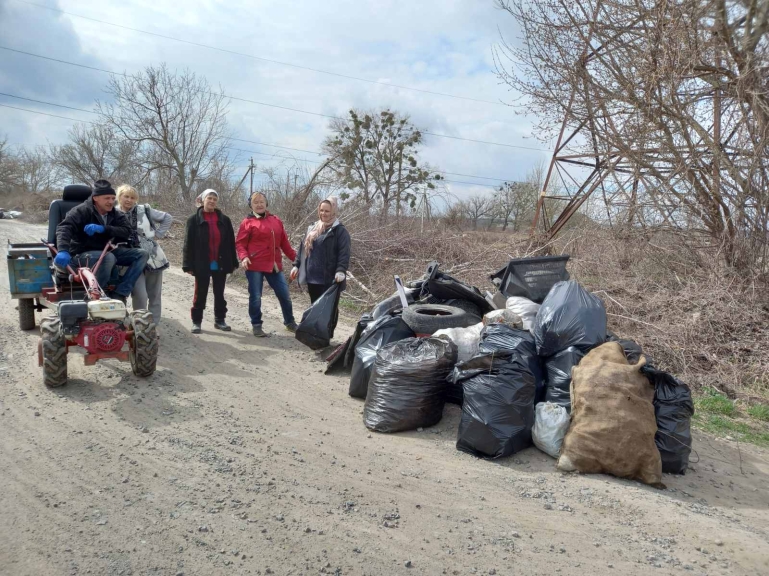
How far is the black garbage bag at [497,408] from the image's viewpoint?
348 cm

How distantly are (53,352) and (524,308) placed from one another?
3.70 meters

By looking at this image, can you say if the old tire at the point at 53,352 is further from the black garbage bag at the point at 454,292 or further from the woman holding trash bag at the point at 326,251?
the black garbage bag at the point at 454,292

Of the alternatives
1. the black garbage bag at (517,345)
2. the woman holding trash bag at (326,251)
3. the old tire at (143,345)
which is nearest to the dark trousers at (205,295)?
the woman holding trash bag at (326,251)

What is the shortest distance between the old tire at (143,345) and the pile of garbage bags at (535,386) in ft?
5.52

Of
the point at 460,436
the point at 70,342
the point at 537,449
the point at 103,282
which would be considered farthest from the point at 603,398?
the point at 103,282

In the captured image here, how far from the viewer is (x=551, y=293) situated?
14.0 ft

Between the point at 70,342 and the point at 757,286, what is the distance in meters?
6.87

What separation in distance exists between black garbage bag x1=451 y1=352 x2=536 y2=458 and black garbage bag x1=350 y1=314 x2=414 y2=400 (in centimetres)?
99

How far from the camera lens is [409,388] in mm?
3850

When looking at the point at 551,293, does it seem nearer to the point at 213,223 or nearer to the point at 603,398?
the point at 603,398

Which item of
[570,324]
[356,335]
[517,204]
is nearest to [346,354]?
[356,335]

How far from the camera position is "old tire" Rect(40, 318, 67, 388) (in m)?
4.14

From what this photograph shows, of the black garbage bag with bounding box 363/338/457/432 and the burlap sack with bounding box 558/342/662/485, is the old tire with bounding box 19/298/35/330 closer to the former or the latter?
the black garbage bag with bounding box 363/338/457/432

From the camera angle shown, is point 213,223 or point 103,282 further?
point 213,223
